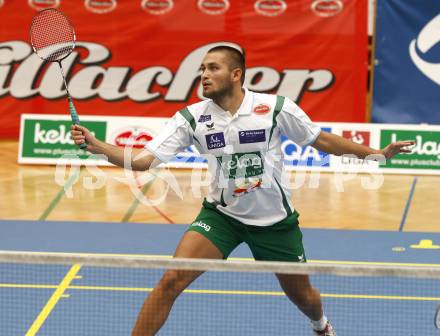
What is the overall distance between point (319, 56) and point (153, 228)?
5322 millimetres

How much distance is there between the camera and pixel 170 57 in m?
15.2

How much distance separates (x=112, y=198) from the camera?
40.5 ft

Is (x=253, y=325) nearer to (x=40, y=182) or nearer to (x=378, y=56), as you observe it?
(x=40, y=182)

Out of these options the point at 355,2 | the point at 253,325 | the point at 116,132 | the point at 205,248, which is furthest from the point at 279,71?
the point at 205,248

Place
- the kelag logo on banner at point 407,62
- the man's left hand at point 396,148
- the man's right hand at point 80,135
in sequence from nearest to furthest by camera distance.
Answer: the man's right hand at point 80,135
the man's left hand at point 396,148
the kelag logo on banner at point 407,62

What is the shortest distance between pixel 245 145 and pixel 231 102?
0.31 metres

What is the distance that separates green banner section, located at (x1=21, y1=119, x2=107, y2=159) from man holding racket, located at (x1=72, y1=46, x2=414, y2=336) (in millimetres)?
7706

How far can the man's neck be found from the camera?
21.1 feet

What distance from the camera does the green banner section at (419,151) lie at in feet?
44.9

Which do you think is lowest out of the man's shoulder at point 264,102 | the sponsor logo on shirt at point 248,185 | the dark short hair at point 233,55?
the sponsor logo on shirt at point 248,185

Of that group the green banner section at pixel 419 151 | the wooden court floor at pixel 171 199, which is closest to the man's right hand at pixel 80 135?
the wooden court floor at pixel 171 199

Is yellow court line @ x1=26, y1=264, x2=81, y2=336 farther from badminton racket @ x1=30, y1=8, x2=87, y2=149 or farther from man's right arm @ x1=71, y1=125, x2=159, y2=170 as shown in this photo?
badminton racket @ x1=30, y1=8, x2=87, y2=149

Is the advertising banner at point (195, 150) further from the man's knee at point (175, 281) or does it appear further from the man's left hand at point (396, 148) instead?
the man's knee at point (175, 281)

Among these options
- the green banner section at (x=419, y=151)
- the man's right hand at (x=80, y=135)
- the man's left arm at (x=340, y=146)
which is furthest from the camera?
the green banner section at (x=419, y=151)
